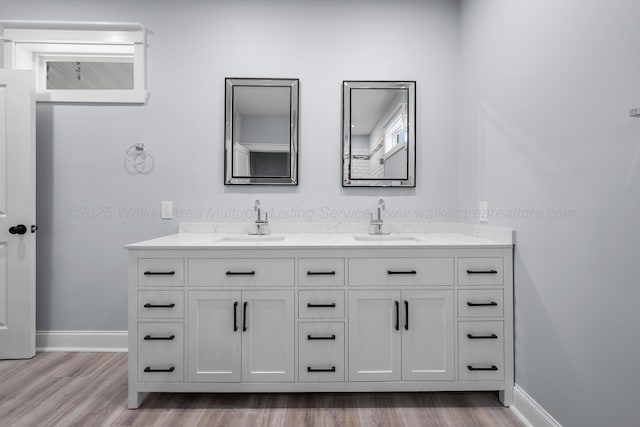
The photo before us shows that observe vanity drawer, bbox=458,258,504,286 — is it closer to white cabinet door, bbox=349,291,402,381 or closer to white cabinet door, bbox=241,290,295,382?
white cabinet door, bbox=349,291,402,381

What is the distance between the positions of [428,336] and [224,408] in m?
1.11

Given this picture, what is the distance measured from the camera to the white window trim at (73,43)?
2.27 meters

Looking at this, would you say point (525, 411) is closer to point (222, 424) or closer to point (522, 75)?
point (222, 424)

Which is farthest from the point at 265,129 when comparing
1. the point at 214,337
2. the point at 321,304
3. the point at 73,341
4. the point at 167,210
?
the point at 73,341

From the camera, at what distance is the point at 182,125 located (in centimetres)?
230

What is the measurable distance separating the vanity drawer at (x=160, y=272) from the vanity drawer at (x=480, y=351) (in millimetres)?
1471

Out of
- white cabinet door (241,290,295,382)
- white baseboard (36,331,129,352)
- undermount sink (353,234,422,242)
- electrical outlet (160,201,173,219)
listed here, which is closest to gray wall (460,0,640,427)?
undermount sink (353,234,422,242)

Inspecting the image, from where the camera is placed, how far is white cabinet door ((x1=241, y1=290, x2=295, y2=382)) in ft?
5.53

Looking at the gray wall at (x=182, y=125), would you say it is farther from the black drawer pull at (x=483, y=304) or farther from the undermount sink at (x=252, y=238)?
the black drawer pull at (x=483, y=304)

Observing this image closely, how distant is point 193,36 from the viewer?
7.54ft

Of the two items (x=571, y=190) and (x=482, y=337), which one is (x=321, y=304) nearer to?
(x=482, y=337)

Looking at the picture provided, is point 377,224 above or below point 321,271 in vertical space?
above

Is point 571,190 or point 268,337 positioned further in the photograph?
point 268,337

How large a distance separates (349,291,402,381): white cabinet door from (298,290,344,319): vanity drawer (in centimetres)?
6
